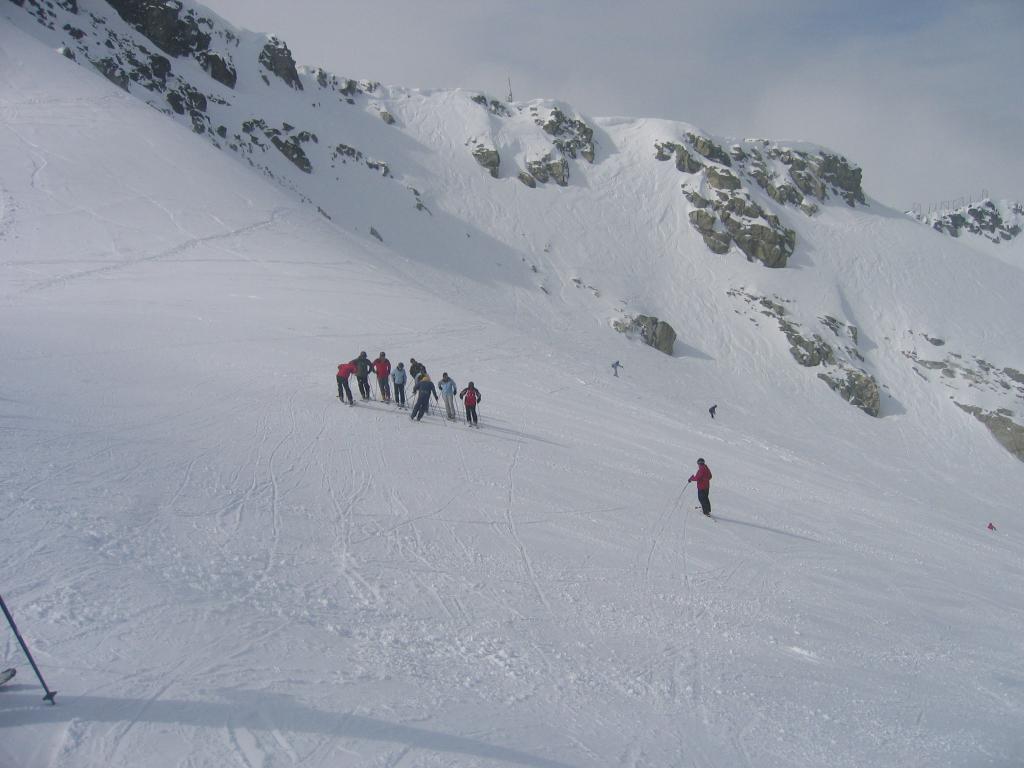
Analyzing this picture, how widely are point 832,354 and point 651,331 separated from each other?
14.3 meters

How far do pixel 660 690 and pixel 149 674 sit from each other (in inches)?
173

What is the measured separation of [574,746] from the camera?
488 centimetres

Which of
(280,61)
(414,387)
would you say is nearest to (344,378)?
(414,387)

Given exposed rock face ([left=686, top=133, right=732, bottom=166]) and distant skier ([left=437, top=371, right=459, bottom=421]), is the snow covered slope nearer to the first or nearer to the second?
distant skier ([left=437, top=371, right=459, bottom=421])

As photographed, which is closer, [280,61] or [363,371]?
[363,371]

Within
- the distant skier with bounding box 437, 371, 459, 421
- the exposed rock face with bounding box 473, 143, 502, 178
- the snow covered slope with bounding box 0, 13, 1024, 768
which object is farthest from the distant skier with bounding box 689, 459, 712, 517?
the exposed rock face with bounding box 473, 143, 502, 178

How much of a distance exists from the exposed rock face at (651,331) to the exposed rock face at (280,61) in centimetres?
4162

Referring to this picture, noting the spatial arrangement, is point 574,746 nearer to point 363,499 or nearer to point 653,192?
point 363,499

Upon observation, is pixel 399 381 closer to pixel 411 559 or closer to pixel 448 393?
pixel 448 393

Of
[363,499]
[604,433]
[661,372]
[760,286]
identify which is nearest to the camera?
[363,499]

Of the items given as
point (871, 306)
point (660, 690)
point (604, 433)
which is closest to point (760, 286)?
point (871, 306)

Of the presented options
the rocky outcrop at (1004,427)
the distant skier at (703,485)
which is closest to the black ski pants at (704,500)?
the distant skier at (703,485)

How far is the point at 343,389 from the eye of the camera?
14070 millimetres

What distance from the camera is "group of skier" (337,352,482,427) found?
45.1ft
